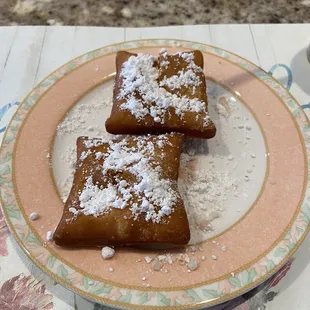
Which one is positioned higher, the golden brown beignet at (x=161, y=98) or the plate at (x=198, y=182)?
the golden brown beignet at (x=161, y=98)

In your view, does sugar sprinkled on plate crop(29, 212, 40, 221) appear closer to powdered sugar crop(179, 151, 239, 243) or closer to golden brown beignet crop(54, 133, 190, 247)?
golden brown beignet crop(54, 133, 190, 247)

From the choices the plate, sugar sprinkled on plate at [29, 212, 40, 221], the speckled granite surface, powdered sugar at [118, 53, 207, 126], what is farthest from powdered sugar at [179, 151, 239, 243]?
the speckled granite surface

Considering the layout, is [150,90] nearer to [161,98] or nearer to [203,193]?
[161,98]

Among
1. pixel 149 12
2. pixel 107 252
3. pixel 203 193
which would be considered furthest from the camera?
pixel 149 12

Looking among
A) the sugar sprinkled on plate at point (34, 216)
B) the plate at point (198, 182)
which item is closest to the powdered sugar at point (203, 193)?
the plate at point (198, 182)

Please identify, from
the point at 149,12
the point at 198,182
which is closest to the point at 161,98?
the point at 198,182

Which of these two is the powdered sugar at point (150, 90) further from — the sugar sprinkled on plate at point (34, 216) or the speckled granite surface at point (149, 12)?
the speckled granite surface at point (149, 12)

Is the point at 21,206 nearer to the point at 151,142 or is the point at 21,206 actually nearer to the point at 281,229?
the point at 151,142
